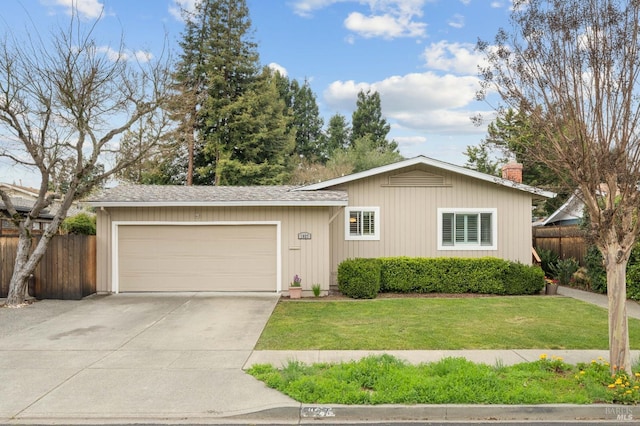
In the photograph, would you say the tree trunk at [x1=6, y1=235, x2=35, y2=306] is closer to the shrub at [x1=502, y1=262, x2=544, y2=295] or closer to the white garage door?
the white garage door

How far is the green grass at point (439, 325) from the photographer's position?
6980 millimetres

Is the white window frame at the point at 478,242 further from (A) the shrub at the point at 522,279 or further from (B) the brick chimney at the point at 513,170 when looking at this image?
(B) the brick chimney at the point at 513,170

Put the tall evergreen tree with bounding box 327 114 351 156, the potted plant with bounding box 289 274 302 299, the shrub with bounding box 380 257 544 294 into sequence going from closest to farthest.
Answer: the potted plant with bounding box 289 274 302 299
the shrub with bounding box 380 257 544 294
the tall evergreen tree with bounding box 327 114 351 156

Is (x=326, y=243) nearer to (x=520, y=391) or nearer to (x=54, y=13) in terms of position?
(x=520, y=391)

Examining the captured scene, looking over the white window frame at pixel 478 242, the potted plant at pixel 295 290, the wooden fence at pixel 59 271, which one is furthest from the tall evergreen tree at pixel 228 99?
the potted plant at pixel 295 290

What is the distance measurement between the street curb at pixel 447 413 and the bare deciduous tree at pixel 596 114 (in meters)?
0.95

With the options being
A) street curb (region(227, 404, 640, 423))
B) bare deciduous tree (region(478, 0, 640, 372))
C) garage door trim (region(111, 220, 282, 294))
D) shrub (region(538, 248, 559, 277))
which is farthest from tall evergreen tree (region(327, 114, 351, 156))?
street curb (region(227, 404, 640, 423))

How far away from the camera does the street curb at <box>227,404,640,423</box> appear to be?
443cm

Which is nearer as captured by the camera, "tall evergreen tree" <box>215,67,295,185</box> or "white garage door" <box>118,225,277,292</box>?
"white garage door" <box>118,225,277,292</box>

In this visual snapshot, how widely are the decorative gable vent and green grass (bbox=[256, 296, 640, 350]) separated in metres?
3.73

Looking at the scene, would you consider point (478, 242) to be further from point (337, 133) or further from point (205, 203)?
point (337, 133)

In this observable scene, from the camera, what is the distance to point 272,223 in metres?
12.5

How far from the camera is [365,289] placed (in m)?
11.6

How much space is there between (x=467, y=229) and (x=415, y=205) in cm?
179
